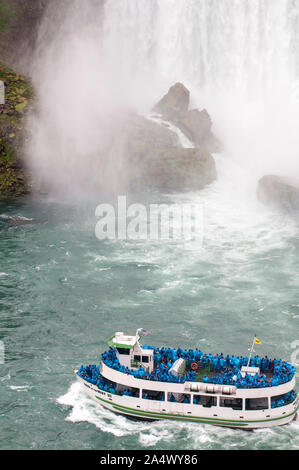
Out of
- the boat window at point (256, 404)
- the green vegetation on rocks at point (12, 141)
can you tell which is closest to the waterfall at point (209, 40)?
the green vegetation on rocks at point (12, 141)

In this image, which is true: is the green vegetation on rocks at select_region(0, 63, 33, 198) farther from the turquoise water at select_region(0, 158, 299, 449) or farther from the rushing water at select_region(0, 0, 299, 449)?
the turquoise water at select_region(0, 158, 299, 449)

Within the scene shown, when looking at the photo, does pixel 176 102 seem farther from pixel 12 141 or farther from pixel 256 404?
pixel 256 404

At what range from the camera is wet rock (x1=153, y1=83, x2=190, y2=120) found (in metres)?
147

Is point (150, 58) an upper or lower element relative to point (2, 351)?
upper

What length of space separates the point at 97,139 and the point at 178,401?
90176 mm

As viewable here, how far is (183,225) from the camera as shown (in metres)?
110

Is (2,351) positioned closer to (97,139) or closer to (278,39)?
(97,139)

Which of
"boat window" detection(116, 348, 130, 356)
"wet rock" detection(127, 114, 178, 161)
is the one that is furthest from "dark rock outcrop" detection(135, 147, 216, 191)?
"boat window" detection(116, 348, 130, 356)

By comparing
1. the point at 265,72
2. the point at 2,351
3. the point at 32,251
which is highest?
the point at 265,72

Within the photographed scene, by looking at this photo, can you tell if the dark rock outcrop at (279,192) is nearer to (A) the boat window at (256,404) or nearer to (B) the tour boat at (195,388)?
(B) the tour boat at (195,388)

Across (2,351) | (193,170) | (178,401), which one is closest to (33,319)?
(2,351)

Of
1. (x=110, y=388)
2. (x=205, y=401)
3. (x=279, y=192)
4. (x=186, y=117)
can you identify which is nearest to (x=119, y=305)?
(x=110, y=388)

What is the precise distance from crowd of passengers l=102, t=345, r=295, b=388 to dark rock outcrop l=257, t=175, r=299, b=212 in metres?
60.9

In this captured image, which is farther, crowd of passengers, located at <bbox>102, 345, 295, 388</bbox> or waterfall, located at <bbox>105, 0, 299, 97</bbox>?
waterfall, located at <bbox>105, 0, 299, 97</bbox>
